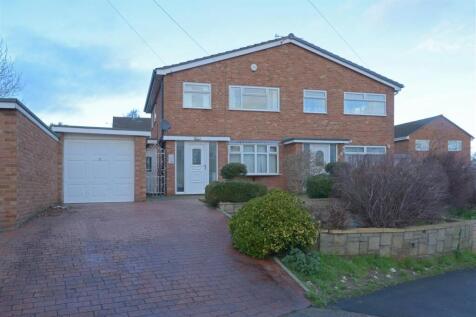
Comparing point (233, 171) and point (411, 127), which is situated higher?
point (411, 127)

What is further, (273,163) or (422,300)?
(273,163)

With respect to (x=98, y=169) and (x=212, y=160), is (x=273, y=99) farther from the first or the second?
(x=98, y=169)

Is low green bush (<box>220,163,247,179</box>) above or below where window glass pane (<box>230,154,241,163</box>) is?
below

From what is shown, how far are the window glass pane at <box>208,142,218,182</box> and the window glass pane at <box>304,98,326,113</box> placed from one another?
15.9 ft

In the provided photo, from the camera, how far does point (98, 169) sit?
12.4 metres

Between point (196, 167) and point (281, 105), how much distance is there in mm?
4876

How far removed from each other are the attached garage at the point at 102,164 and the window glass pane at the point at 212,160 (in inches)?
149

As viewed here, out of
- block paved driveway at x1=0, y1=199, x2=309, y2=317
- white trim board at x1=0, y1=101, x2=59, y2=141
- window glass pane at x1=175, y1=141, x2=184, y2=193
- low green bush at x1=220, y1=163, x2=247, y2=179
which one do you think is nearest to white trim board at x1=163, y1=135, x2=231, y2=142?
window glass pane at x1=175, y1=141, x2=184, y2=193

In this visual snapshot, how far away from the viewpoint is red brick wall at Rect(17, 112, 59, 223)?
7.82 m

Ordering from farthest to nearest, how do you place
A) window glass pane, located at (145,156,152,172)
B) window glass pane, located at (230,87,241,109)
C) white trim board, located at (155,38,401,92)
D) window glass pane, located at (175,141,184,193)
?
window glass pane, located at (230,87,241,109), window glass pane, located at (145,156,152,172), white trim board, located at (155,38,401,92), window glass pane, located at (175,141,184,193)

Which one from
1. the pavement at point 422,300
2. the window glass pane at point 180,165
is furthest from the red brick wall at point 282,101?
the pavement at point 422,300

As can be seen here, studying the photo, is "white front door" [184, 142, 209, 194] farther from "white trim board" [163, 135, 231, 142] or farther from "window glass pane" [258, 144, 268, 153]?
"window glass pane" [258, 144, 268, 153]

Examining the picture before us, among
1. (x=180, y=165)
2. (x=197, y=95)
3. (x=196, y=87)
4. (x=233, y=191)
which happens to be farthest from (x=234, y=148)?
(x=233, y=191)

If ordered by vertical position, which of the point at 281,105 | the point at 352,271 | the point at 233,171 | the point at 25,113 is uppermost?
the point at 281,105
